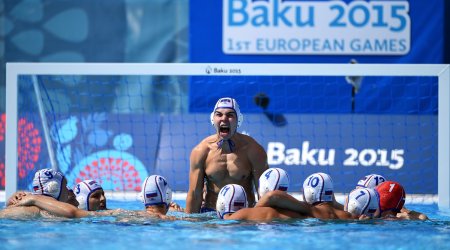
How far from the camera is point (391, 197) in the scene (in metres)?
7.71

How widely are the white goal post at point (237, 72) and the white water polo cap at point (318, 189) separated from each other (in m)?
1.85

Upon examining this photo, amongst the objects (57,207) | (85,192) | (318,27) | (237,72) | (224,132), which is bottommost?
(57,207)

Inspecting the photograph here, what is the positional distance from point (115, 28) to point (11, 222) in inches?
267

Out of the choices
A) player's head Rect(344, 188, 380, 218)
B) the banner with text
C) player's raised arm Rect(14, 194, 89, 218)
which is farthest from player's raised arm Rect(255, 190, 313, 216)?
the banner with text

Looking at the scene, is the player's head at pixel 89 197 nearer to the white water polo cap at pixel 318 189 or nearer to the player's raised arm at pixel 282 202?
the player's raised arm at pixel 282 202

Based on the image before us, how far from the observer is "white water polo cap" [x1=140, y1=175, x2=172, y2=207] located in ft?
25.0

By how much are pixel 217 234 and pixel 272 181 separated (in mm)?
953

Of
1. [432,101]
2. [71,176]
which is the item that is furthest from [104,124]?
[432,101]

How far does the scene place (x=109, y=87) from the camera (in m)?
13.9

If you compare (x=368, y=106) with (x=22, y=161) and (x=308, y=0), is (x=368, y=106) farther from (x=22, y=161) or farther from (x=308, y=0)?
(x=22, y=161)

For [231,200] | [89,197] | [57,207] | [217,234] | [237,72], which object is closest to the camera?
[217,234]

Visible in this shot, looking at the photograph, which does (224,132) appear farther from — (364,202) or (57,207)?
(57,207)

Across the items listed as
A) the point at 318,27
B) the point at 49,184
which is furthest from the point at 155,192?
the point at 318,27

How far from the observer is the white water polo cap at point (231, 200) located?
24.5ft
